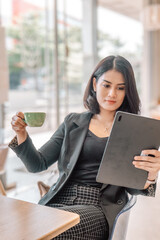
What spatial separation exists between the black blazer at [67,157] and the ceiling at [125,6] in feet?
12.3

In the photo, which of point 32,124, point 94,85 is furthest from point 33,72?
point 32,124

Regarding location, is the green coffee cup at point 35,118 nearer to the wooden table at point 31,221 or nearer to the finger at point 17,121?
the finger at point 17,121

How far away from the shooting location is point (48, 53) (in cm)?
392

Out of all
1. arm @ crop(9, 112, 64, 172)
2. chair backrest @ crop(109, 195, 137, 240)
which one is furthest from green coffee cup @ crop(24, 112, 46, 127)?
chair backrest @ crop(109, 195, 137, 240)

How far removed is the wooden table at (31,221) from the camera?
0.91 meters

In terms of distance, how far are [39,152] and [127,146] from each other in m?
0.48

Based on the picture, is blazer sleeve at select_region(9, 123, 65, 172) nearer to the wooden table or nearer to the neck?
the neck

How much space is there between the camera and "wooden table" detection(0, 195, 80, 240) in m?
0.91

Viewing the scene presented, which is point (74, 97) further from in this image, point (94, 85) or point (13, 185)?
point (94, 85)

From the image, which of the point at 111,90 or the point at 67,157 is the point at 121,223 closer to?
the point at 67,157

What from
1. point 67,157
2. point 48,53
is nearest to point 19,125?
point 67,157

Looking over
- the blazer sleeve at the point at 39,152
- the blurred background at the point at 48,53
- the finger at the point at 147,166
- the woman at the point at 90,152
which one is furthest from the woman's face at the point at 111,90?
the blurred background at the point at 48,53

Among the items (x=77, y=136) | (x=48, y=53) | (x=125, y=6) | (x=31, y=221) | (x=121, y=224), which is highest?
(x=125, y=6)

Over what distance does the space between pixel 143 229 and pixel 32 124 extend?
1.96 feet
